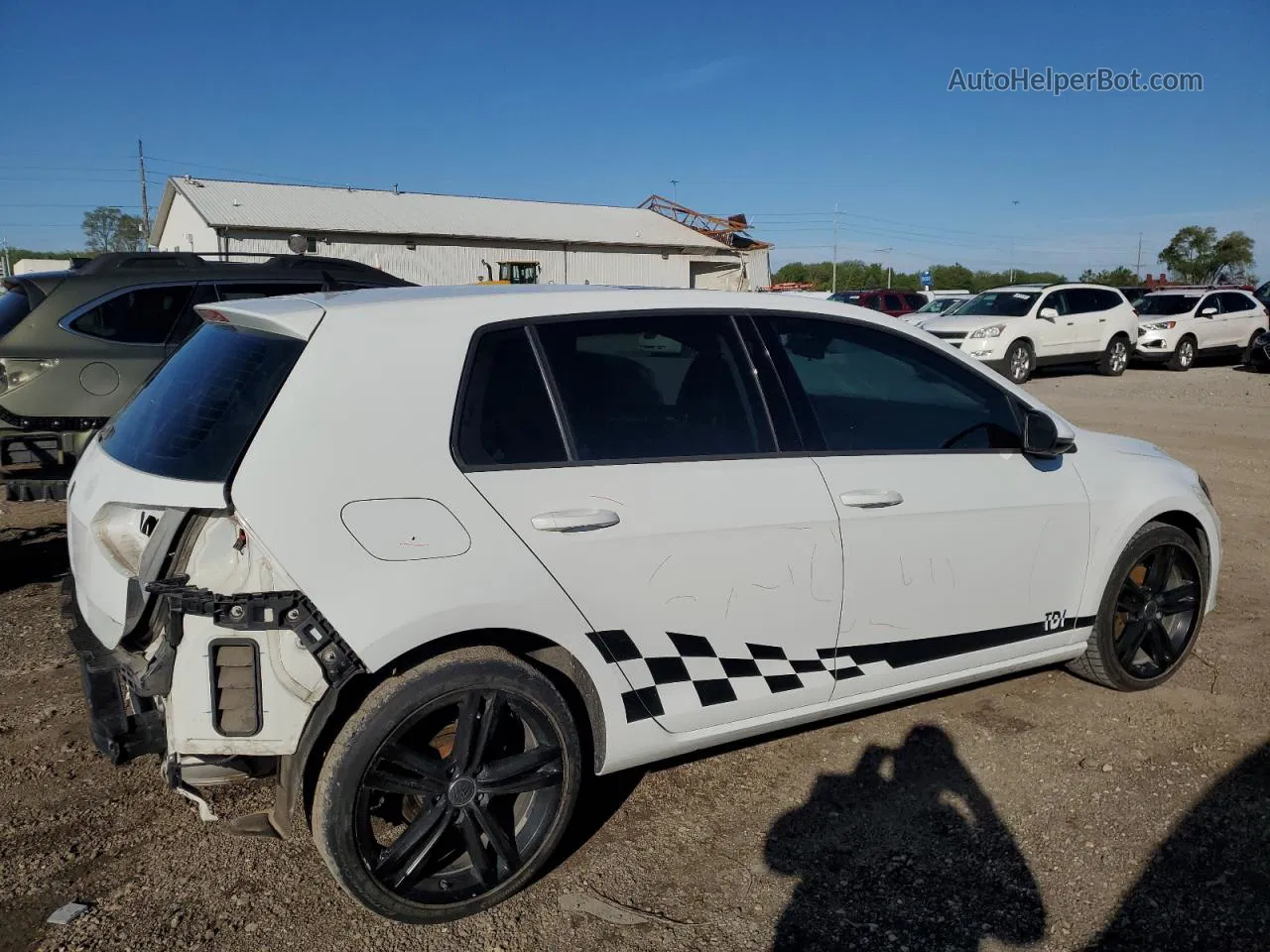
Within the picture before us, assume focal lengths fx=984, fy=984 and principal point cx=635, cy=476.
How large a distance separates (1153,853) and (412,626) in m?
2.42

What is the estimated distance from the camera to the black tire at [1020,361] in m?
17.4

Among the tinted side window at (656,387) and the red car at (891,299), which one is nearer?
the tinted side window at (656,387)

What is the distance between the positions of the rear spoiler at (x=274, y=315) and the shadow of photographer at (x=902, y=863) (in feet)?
7.07

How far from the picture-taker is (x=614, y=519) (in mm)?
2854

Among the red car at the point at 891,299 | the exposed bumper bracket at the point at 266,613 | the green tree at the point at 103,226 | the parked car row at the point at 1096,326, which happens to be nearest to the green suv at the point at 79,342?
the exposed bumper bracket at the point at 266,613

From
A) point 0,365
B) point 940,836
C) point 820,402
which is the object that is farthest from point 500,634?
point 0,365

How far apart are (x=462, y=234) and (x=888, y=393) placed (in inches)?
1555

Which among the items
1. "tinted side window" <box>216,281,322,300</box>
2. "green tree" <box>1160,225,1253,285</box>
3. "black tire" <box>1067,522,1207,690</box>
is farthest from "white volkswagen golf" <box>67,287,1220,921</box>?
"green tree" <box>1160,225,1253,285</box>

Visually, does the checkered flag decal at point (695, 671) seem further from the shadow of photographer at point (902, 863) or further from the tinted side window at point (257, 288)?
the tinted side window at point (257, 288)

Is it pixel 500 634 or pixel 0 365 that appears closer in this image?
pixel 500 634

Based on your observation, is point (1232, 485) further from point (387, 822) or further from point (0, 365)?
point (0, 365)

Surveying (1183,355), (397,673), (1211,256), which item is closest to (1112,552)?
(397,673)

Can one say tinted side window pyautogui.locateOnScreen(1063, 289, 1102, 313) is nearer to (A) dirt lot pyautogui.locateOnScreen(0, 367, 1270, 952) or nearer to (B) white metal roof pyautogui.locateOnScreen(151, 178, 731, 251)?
(A) dirt lot pyautogui.locateOnScreen(0, 367, 1270, 952)

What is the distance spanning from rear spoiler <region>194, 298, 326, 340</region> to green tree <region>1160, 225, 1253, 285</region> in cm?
6308
